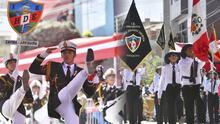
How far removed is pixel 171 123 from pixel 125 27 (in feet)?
6.73

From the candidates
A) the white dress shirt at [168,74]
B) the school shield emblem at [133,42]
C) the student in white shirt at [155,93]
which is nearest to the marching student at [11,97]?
the school shield emblem at [133,42]

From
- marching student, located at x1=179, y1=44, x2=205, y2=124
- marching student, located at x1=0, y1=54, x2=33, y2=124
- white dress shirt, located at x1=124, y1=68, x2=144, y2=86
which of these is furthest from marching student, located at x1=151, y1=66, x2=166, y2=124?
marching student, located at x1=0, y1=54, x2=33, y2=124

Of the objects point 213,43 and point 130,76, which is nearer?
point 213,43

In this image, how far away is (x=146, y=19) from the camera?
9961mm

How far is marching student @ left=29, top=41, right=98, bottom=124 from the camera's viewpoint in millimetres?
6641

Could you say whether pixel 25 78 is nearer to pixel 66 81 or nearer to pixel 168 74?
pixel 66 81

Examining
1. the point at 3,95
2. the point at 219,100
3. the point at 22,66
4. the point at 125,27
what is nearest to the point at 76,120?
the point at 3,95

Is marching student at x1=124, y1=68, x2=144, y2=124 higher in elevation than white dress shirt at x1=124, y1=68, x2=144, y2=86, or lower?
lower

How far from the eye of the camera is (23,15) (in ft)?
28.6

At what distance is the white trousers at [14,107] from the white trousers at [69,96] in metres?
0.77

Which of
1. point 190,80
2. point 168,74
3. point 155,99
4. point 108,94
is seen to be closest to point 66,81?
point 190,80

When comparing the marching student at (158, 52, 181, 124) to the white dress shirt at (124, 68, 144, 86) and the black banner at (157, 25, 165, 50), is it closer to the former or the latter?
the black banner at (157, 25, 165, 50)

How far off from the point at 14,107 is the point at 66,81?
4.21 ft

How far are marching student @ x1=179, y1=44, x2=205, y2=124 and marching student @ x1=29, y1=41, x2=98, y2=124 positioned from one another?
8.26 ft
